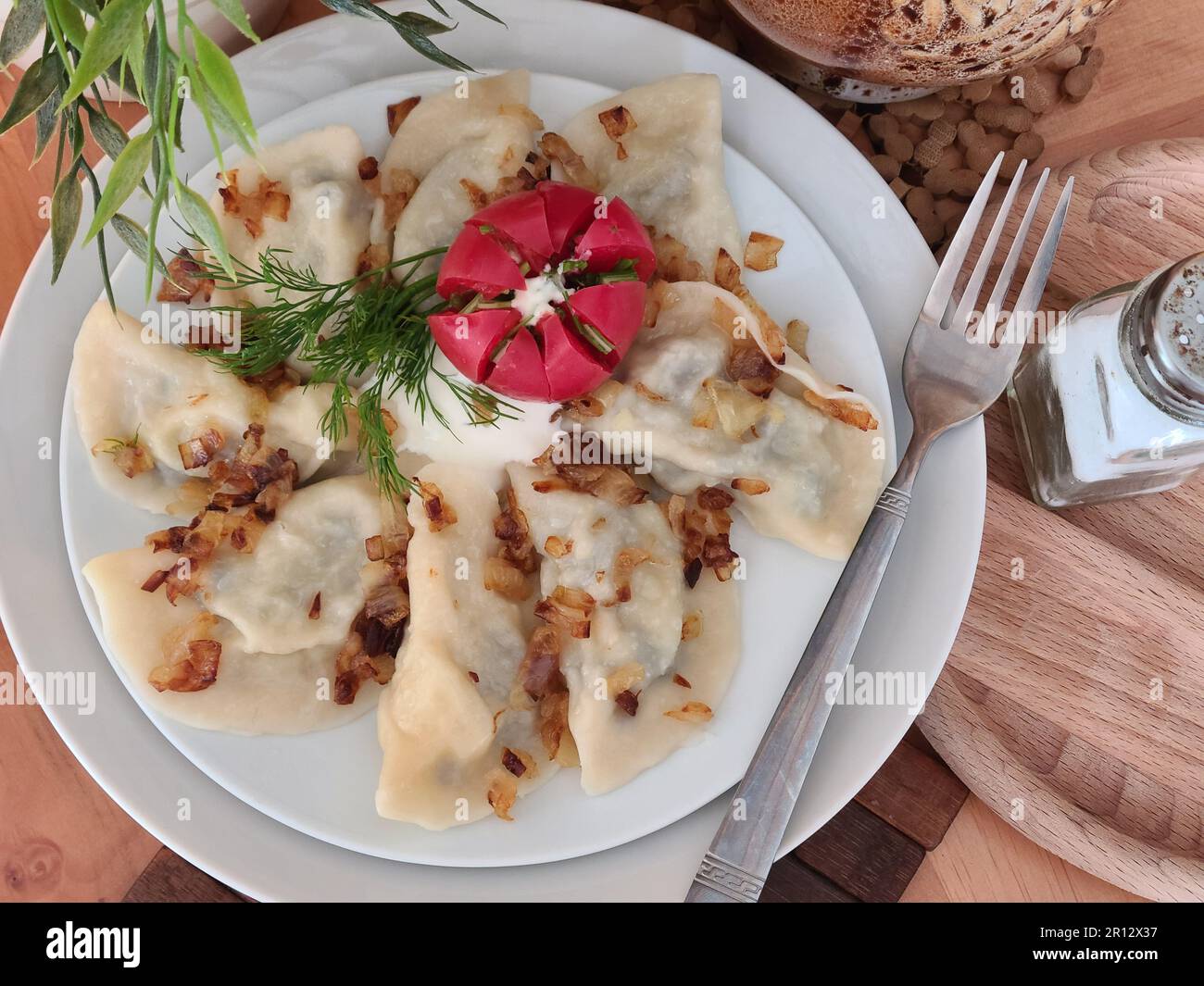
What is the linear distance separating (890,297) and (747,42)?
601mm

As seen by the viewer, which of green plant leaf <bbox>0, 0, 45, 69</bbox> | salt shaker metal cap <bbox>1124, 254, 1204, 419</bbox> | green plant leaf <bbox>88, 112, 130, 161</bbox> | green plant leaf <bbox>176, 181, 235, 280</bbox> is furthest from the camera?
salt shaker metal cap <bbox>1124, 254, 1204, 419</bbox>

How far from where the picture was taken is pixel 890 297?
5.87 feet

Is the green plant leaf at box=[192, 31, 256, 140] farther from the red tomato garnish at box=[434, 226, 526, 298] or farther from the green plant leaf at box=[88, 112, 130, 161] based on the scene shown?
the red tomato garnish at box=[434, 226, 526, 298]

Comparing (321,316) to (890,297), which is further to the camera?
(890,297)

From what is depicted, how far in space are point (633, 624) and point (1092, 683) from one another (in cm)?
85

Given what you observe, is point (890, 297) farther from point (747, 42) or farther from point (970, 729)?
point (970, 729)

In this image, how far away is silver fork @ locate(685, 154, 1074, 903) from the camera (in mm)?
1609

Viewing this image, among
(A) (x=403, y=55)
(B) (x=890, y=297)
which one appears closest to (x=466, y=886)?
(B) (x=890, y=297)

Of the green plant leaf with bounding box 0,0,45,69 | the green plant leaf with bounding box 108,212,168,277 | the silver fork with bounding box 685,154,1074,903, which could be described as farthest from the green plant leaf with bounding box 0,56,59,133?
the silver fork with bounding box 685,154,1074,903

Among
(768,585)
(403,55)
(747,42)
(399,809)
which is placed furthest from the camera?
(747,42)

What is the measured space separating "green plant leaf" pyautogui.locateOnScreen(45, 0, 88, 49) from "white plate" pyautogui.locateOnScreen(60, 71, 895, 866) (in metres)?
0.79
